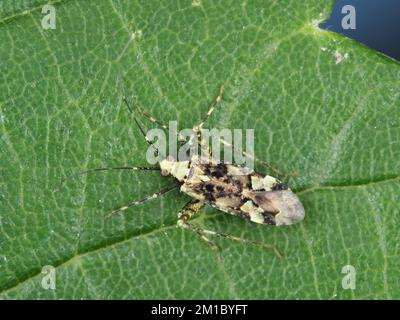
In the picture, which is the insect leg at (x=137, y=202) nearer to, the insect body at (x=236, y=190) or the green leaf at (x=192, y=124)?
the green leaf at (x=192, y=124)

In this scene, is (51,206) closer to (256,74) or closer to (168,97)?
(168,97)

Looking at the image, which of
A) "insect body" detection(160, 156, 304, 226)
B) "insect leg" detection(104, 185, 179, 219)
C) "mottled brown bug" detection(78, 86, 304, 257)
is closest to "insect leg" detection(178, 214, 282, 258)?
"mottled brown bug" detection(78, 86, 304, 257)

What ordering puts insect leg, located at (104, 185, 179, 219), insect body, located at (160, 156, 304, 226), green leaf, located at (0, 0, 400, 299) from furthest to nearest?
insect body, located at (160, 156, 304, 226) → insect leg, located at (104, 185, 179, 219) → green leaf, located at (0, 0, 400, 299)

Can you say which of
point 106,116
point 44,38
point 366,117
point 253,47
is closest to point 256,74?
point 253,47

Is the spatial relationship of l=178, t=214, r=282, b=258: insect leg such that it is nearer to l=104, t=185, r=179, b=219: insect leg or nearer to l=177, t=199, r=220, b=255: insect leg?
l=177, t=199, r=220, b=255: insect leg

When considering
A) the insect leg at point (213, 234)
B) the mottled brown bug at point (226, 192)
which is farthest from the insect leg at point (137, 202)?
the insect leg at point (213, 234)

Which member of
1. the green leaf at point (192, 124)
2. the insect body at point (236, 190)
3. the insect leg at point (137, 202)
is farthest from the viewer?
the insect body at point (236, 190)
